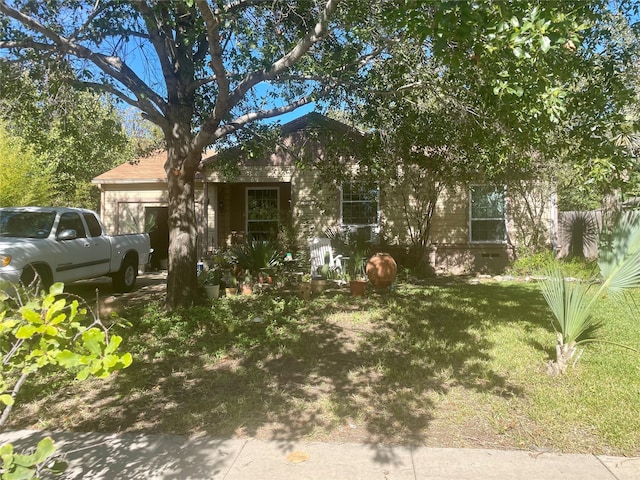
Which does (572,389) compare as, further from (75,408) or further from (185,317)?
(185,317)

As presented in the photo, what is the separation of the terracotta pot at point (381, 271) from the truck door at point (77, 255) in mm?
5554

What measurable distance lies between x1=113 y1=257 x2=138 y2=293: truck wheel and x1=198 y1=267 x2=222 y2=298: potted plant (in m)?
1.97

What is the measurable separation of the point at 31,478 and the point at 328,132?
8219 mm

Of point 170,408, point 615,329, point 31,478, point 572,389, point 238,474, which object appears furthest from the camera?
point 615,329

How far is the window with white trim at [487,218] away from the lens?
1409 centimetres

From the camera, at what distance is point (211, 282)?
10047mm

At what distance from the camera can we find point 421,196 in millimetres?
13398

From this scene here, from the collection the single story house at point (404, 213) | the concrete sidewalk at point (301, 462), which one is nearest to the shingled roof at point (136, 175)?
the single story house at point (404, 213)

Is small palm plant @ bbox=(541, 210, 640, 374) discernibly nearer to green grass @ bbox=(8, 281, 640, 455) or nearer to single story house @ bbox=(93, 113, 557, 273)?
green grass @ bbox=(8, 281, 640, 455)

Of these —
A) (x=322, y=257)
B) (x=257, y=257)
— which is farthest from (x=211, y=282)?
(x=322, y=257)

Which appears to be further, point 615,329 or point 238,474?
point 615,329

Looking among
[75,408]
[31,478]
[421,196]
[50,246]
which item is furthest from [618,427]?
[421,196]

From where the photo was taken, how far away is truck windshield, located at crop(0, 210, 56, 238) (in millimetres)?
8628

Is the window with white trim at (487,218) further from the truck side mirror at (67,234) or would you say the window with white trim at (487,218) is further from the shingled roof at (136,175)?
the truck side mirror at (67,234)
